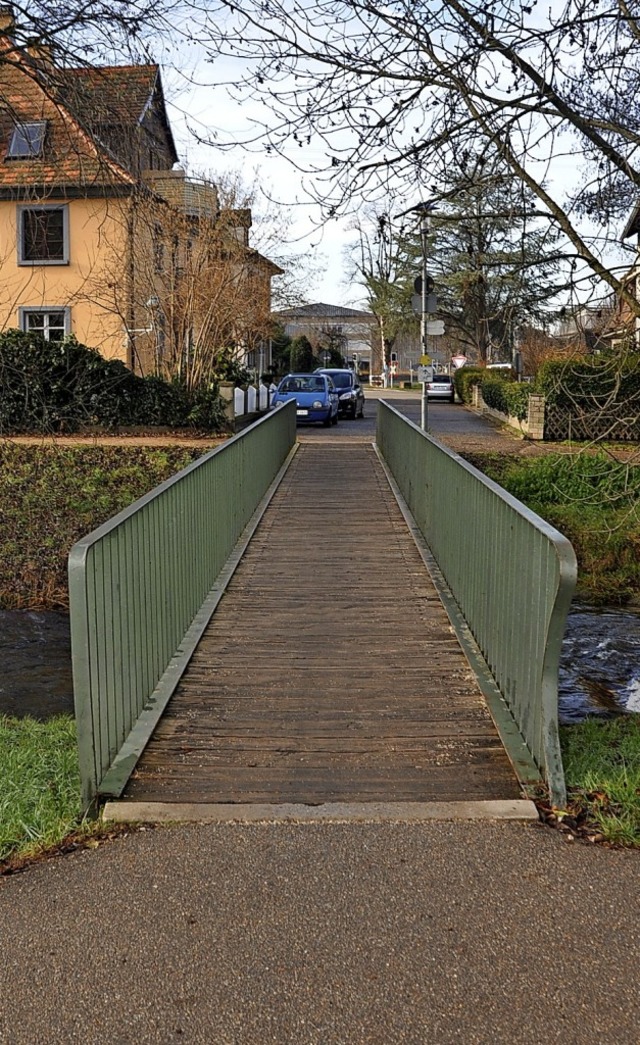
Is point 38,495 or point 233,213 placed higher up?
point 233,213

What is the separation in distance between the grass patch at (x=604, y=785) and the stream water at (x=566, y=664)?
→ 222 cm

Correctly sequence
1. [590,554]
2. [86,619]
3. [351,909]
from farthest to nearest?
[590,554], [86,619], [351,909]

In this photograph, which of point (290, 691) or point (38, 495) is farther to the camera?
point (38, 495)

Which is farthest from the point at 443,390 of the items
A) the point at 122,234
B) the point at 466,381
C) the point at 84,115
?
the point at 84,115

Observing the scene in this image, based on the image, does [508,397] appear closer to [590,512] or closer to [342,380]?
[342,380]

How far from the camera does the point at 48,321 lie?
1332 inches

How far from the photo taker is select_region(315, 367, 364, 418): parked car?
123ft

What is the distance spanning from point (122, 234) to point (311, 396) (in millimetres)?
12715

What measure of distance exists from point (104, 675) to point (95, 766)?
1.51 ft

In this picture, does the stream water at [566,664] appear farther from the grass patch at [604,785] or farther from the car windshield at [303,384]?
the car windshield at [303,384]

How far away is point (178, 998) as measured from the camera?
336 cm

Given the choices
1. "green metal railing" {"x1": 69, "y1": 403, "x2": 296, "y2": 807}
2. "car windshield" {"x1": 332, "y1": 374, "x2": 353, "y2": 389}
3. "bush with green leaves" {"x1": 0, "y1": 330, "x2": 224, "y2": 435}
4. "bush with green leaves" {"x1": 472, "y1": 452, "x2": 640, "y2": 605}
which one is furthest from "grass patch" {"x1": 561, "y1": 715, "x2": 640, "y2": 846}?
"car windshield" {"x1": 332, "y1": 374, "x2": 353, "y2": 389}

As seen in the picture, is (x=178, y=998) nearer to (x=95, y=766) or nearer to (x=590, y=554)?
(x=95, y=766)

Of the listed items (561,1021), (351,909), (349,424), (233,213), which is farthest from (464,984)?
(349,424)
